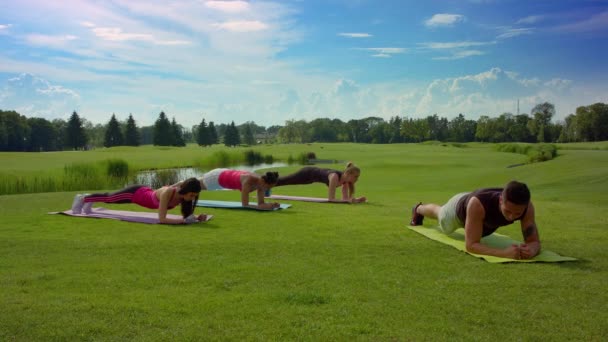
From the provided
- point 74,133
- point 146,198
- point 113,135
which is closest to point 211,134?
point 113,135

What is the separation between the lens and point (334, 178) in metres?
12.4

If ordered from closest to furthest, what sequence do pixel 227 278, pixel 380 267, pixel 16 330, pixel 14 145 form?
pixel 16 330 < pixel 227 278 < pixel 380 267 < pixel 14 145

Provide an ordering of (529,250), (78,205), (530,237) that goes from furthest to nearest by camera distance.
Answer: (78,205) < (530,237) < (529,250)

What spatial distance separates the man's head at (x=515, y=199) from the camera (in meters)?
5.52

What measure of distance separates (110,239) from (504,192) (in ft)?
18.3

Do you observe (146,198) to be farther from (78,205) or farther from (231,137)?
(231,137)

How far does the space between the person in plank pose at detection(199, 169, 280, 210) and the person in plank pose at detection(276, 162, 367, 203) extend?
160 centimetres

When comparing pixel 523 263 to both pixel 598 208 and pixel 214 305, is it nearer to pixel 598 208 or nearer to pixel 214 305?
pixel 214 305

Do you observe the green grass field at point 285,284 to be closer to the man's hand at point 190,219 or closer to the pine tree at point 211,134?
the man's hand at point 190,219

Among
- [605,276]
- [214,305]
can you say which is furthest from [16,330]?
[605,276]

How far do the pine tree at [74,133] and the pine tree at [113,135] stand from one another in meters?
3.96

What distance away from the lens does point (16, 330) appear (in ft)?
11.9

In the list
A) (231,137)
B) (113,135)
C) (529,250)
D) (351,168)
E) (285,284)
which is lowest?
(285,284)

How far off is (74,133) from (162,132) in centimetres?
1420
